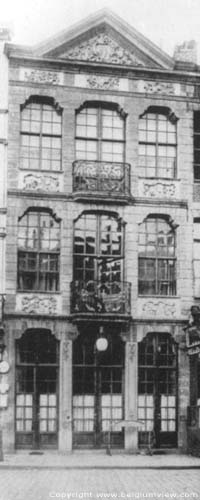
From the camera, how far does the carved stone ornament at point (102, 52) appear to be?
22.6 m

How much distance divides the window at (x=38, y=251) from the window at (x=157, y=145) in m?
3.33

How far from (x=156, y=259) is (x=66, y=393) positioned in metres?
4.76

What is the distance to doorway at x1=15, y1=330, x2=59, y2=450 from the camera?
20.9 m

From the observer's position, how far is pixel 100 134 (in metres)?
22.6

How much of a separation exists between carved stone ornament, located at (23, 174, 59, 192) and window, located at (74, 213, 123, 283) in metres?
1.26

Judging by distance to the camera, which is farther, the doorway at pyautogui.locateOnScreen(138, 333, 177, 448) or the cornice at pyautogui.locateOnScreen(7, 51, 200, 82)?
the cornice at pyautogui.locateOnScreen(7, 51, 200, 82)

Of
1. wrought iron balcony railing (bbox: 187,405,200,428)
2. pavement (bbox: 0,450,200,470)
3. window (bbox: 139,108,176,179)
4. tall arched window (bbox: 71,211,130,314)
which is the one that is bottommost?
pavement (bbox: 0,450,200,470)

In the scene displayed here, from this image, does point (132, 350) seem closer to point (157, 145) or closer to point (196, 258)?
point (196, 258)

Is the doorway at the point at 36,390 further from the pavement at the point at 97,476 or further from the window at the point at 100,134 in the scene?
the window at the point at 100,134

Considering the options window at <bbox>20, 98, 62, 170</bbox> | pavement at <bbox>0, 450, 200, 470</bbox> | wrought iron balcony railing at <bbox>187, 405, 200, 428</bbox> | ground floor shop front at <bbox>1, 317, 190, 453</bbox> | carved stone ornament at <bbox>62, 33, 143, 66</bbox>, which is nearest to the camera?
pavement at <bbox>0, 450, 200, 470</bbox>

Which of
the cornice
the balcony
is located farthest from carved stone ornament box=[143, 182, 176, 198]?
the cornice

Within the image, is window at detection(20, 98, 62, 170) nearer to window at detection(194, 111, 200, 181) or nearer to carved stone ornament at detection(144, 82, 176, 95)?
carved stone ornament at detection(144, 82, 176, 95)

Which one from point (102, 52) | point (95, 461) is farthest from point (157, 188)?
point (95, 461)

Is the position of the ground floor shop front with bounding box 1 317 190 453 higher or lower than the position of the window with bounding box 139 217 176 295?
lower
